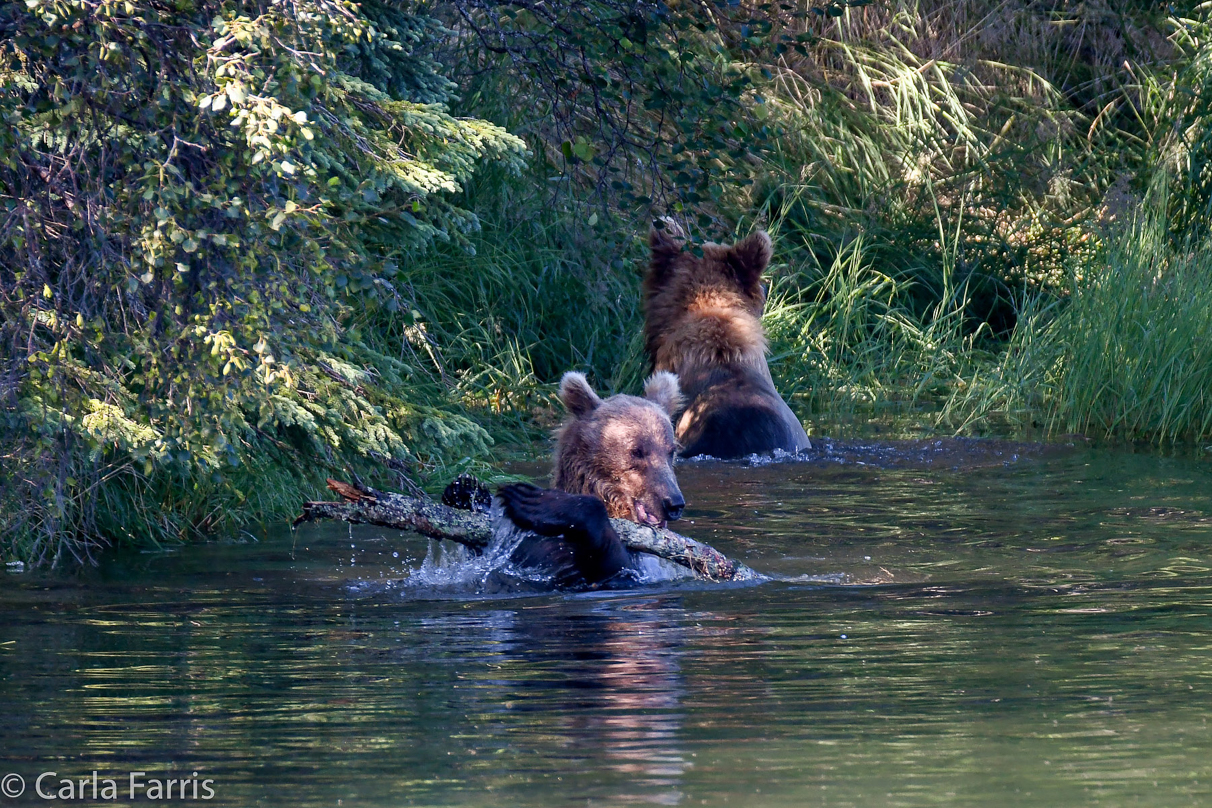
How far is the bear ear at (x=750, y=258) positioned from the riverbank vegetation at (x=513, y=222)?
1.71 feet

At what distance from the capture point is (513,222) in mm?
12625

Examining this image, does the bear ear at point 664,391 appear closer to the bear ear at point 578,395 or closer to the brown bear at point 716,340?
the bear ear at point 578,395

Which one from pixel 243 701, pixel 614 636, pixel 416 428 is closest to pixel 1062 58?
pixel 416 428

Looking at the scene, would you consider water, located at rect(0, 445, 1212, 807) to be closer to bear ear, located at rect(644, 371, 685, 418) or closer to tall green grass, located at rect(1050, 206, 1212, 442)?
bear ear, located at rect(644, 371, 685, 418)

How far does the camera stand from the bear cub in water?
21.0 ft

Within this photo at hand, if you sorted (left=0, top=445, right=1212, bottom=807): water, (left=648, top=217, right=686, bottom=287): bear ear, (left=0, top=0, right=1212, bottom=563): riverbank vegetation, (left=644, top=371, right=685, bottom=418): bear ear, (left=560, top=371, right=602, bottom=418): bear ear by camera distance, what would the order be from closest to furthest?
(left=0, top=445, right=1212, bottom=807): water
(left=0, top=0, right=1212, bottom=563): riverbank vegetation
(left=560, top=371, right=602, bottom=418): bear ear
(left=644, top=371, right=685, bottom=418): bear ear
(left=648, top=217, right=686, bottom=287): bear ear

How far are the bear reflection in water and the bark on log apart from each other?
0.38 ft

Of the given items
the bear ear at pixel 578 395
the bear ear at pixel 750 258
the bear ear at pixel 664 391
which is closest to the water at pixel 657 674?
the bear ear at pixel 664 391

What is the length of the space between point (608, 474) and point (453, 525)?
1.17 metres

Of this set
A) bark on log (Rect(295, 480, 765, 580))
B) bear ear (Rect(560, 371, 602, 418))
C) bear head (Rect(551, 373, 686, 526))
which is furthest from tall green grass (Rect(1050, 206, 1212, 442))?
bark on log (Rect(295, 480, 765, 580))

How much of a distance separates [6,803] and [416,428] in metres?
4.17

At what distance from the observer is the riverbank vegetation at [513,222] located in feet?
19.4

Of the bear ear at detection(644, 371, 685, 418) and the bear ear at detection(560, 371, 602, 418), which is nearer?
the bear ear at detection(560, 371, 602, 418)

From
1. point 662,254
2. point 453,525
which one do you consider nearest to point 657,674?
point 453,525
